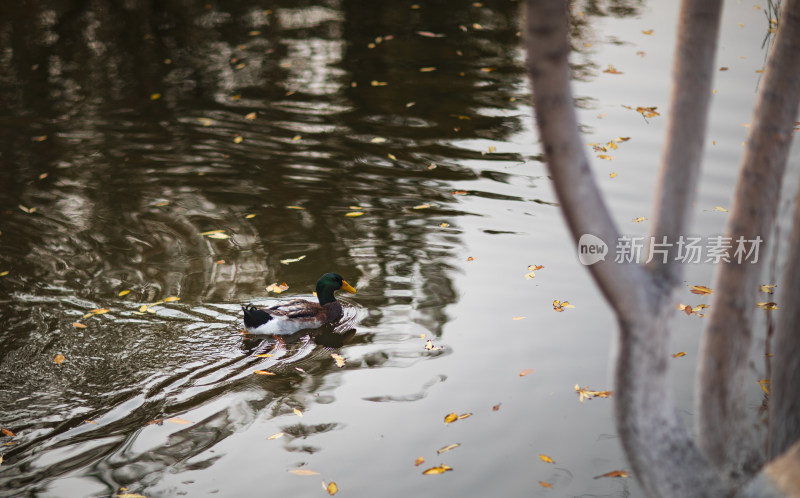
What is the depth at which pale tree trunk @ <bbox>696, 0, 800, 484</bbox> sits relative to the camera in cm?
259

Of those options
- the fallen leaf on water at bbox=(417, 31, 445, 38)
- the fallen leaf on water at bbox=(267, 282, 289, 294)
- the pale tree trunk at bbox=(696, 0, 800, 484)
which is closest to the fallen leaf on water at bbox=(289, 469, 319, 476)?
the fallen leaf on water at bbox=(267, 282, 289, 294)

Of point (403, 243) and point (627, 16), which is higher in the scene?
point (627, 16)

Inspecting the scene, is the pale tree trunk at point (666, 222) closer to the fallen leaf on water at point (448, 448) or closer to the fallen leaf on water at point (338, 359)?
the fallen leaf on water at point (448, 448)

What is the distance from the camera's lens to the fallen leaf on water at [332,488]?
4574 millimetres

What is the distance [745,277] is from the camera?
270cm

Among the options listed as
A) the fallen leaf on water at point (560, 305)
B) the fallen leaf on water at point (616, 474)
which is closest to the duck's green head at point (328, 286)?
the fallen leaf on water at point (560, 305)

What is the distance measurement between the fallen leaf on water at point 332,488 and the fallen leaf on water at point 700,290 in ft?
12.2

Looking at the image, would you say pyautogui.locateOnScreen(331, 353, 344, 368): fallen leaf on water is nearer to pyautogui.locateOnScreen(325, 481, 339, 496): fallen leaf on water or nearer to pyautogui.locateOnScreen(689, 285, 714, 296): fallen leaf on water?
pyautogui.locateOnScreen(325, 481, 339, 496): fallen leaf on water

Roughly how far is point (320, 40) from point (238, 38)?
163cm

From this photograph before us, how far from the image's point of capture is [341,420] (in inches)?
206

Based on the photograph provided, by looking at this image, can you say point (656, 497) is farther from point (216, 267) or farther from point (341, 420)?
point (216, 267)

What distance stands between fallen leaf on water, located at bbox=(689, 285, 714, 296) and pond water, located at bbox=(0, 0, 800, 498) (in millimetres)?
155

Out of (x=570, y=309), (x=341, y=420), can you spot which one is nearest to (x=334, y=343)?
(x=341, y=420)

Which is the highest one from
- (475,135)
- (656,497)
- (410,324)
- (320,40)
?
(320,40)
